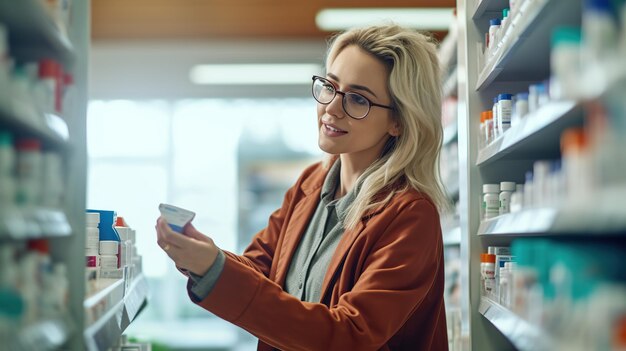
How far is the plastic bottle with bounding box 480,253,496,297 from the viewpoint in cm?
283

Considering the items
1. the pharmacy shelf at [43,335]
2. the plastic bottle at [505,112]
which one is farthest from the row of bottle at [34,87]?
the plastic bottle at [505,112]

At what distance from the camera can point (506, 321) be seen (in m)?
2.14

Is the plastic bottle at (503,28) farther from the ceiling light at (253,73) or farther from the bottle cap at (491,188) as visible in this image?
the ceiling light at (253,73)

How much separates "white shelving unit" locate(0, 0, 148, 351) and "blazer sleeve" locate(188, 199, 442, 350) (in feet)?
1.23

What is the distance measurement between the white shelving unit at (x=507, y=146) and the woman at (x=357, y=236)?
0.25 metres

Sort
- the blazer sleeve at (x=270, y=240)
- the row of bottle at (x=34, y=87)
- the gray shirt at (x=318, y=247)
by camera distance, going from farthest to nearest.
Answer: the blazer sleeve at (x=270, y=240) < the gray shirt at (x=318, y=247) < the row of bottle at (x=34, y=87)

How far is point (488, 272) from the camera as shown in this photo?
285 centimetres

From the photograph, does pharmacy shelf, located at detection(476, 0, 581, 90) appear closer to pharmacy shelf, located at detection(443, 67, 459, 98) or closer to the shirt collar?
the shirt collar

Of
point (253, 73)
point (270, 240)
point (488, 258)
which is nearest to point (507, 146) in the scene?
point (488, 258)

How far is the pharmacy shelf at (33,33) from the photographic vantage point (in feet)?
4.81

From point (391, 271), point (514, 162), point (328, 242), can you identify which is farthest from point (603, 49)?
point (514, 162)

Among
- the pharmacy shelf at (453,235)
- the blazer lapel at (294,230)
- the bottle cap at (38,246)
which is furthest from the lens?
the pharmacy shelf at (453,235)

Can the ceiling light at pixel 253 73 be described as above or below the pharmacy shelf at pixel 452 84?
above

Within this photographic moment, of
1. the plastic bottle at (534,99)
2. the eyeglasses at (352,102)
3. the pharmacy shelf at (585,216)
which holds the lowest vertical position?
the pharmacy shelf at (585,216)
